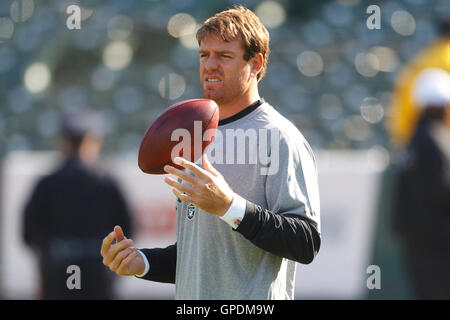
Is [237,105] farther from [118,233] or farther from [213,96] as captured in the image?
[118,233]

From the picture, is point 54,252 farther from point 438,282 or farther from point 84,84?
point 84,84

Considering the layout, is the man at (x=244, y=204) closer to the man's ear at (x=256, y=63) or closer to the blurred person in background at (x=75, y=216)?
the man's ear at (x=256, y=63)

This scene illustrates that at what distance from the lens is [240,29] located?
2.01 metres

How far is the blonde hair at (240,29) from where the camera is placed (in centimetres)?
200

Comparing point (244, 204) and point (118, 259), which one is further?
point (118, 259)

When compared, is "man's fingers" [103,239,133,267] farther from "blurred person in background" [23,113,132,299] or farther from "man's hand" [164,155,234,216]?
"blurred person in background" [23,113,132,299]

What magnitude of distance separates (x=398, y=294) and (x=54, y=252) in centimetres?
273

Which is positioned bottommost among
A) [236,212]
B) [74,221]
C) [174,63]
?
[236,212]

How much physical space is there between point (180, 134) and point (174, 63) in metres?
6.31

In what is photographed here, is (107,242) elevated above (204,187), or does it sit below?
below

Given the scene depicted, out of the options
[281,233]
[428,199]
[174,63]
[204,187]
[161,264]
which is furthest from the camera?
[174,63]

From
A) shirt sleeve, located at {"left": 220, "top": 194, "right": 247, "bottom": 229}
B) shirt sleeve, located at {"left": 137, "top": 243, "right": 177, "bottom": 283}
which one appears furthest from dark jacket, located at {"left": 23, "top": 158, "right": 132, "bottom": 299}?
shirt sleeve, located at {"left": 220, "top": 194, "right": 247, "bottom": 229}

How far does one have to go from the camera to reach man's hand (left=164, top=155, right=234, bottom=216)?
169 cm

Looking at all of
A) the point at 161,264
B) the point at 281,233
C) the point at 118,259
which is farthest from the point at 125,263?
the point at 281,233
